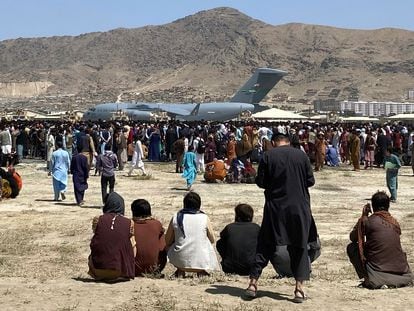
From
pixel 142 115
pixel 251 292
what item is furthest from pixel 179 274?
pixel 142 115

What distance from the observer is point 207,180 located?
19.0 m

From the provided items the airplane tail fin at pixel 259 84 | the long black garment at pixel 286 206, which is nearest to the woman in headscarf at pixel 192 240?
the long black garment at pixel 286 206

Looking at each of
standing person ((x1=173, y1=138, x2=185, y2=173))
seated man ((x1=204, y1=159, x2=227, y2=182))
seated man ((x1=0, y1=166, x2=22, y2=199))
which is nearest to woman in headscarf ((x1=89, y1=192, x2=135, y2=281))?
seated man ((x1=0, y1=166, x2=22, y2=199))

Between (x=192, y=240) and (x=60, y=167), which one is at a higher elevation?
(x=60, y=167)

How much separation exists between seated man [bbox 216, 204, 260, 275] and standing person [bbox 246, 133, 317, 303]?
1424 millimetres

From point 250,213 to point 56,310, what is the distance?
2.65m

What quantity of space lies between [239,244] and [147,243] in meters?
1.00

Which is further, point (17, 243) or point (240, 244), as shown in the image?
point (17, 243)

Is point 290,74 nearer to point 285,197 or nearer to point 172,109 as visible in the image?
point 172,109

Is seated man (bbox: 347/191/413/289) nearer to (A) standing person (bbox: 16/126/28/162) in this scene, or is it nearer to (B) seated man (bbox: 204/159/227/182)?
(B) seated man (bbox: 204/159/227/182)

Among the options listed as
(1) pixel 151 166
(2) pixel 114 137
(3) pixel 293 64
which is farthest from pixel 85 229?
(3) pixel 293 64

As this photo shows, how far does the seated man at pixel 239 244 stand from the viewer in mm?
7871

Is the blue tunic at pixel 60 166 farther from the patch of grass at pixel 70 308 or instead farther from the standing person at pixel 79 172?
the patch of grass at pixel 70 308

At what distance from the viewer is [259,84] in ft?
208
